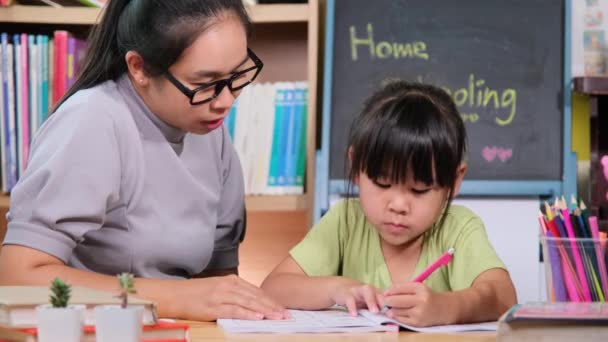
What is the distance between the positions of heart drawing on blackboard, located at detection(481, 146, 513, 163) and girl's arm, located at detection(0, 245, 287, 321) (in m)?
1.24

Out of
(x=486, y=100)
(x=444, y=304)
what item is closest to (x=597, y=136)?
(x=486, y=100)

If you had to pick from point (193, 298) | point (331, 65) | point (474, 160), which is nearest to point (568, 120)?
point (474, 160)

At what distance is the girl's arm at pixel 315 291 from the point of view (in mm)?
1289

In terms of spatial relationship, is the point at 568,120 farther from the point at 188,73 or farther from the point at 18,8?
the point at 18,8

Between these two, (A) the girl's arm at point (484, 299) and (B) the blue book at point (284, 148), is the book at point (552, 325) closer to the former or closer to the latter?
(A) the girl's arm at point (484, 299)

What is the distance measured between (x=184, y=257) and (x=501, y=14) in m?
1.26

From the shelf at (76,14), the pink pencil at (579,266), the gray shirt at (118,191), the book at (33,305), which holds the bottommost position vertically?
the book at (33,305)

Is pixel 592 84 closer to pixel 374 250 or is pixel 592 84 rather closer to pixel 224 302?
pixel 374 250

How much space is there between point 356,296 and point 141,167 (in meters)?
0.42

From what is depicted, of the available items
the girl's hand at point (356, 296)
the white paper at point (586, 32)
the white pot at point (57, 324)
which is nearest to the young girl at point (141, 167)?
the girl's hand at point (356, 296)

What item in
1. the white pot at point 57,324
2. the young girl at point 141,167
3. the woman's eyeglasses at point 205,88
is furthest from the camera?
the woman's eyeglasses at point 205,88

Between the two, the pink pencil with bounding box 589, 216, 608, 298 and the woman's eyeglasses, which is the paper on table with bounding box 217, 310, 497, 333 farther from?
the woman's eyeglasses

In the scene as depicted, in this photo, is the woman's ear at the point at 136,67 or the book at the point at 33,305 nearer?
the book at the point at 33,305

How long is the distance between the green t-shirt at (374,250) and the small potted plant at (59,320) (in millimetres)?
750
